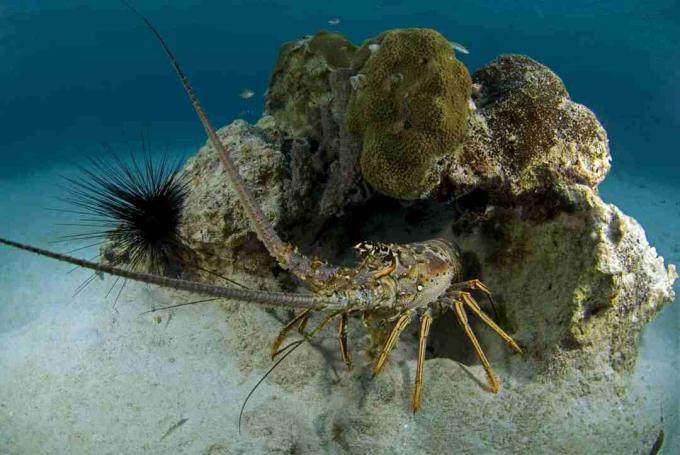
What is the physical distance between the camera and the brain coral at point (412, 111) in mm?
3119

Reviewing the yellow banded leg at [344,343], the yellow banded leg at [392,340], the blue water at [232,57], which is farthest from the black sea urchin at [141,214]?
the blue water at [232,57]

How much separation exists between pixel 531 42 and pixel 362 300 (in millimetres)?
34678

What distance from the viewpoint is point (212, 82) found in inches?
1443

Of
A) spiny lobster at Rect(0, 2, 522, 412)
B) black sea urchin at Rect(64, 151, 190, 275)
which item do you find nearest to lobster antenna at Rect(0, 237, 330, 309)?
spiny lobster at Rect(0, 2, 522, 412)

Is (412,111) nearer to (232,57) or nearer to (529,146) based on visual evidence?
(529,146)

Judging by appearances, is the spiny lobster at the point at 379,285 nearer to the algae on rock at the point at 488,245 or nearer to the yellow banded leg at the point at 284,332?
the yellow banded leg at the point at 284,332

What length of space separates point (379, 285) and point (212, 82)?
38.3m

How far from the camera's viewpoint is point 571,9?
28.0m

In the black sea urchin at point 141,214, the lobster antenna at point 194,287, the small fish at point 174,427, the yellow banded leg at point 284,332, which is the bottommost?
the small fish at point 174,427

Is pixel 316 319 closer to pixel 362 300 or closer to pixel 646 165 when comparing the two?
pixel 362 300

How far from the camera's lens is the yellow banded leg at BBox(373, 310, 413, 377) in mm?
2947

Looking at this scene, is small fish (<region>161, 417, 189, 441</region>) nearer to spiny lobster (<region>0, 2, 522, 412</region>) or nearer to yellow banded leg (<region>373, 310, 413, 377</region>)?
spiny lobster (<region>0, 2, 522, 412</region>)

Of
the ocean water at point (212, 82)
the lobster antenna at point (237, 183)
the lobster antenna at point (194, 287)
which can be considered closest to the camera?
the lobster antenna at point (194, 287)

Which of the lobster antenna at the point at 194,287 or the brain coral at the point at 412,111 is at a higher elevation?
the brain coral at the point at 412,111
